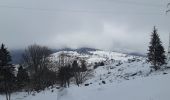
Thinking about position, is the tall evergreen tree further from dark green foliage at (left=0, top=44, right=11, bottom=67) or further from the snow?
the snow

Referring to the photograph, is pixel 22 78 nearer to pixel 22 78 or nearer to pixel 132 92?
pixel 22 78

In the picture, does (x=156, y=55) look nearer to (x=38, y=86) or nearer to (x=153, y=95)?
(x=38, y=86)

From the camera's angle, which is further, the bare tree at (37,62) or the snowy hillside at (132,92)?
the bare tree at (37,62)

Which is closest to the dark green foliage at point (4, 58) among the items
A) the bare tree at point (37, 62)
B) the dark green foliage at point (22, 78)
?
the bare tree at point (37, 62)

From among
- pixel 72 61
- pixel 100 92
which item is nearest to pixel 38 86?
pixel 72 61

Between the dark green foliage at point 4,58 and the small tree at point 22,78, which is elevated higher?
the dark green foliage at point 4,58

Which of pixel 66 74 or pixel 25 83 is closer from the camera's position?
pixel 66 74

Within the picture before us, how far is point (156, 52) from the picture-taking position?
65500 mm

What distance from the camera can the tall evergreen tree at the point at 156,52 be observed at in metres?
64.7

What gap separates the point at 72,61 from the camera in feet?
297

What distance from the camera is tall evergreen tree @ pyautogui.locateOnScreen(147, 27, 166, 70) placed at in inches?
2547

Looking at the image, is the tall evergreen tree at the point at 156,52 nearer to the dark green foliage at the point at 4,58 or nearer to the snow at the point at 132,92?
the dark green foliage at the point at 4,58

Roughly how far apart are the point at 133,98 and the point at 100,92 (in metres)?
6.34

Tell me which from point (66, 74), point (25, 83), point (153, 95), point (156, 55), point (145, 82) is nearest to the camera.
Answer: point (153, 95)
